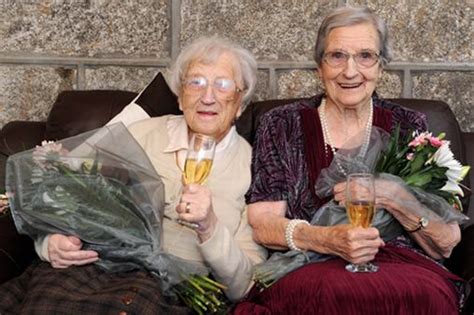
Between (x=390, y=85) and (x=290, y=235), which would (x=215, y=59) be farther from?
(x=390, y=85)

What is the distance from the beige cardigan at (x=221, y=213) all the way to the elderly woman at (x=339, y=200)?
46mm

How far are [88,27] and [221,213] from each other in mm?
1235

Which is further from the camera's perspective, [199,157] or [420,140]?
[420,140]

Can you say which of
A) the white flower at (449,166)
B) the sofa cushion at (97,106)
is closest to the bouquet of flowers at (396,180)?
the white flower at (449,166)

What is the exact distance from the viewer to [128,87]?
3.32 m

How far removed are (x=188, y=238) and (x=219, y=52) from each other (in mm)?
597

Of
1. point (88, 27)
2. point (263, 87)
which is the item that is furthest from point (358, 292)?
point (88, 27)

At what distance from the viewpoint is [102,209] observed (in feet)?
7.09

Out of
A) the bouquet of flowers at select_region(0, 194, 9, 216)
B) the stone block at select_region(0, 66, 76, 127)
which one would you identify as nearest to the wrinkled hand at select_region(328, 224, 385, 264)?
the bouquet of flowers at select_region(0, 194, 9, 216)

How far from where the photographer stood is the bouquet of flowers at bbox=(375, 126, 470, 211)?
2.24 metres

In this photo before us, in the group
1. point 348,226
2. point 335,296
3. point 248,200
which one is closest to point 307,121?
point 248,200

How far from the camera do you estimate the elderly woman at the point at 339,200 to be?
2059 mm

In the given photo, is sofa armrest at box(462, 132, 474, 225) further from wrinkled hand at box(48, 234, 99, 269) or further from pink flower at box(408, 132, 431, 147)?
wrinkled hand at box(48, 234, 99, 269)

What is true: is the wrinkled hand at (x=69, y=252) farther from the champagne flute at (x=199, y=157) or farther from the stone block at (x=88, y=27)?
the stone block at (x=88, y=27)
